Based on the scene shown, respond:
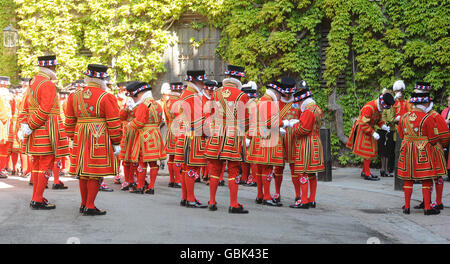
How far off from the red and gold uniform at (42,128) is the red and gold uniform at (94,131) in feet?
2.36

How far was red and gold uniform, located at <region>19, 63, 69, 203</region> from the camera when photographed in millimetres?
7801

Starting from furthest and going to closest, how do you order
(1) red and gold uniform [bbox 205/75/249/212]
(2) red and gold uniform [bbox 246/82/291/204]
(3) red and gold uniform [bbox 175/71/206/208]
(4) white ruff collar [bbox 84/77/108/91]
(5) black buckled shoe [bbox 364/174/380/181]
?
(5) black buckled shoe [bbox 364/174/380/181] < (2) red and gold uniform [bbox 246/82/291/204] < (3) red and gold uniform [bbox 175/71/206/208] < (1) red and gold uniform [bbox 205/75/249/212] < (4) white ruff collar [bbox 84/77/108/91]

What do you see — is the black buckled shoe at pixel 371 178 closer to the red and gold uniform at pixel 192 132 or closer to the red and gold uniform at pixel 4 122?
the red and gold uniform at pixel 192 132

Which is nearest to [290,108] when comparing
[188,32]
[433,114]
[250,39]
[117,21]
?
[433,114]

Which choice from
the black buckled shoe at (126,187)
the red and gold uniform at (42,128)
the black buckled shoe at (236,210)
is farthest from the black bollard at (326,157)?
the red and gold uniform at (42,128)

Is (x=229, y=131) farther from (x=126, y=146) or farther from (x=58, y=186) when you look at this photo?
(x=58, y=186)

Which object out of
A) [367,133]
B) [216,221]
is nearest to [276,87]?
[216,221]

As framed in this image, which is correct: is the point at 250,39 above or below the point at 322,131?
above

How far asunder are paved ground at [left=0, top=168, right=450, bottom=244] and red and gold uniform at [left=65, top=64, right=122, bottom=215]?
0.62m

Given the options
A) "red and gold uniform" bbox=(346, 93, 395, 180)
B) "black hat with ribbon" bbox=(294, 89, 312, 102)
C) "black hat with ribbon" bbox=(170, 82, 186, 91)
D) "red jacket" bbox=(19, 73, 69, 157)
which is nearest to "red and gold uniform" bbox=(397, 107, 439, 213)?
"black hat with ribbon" bbox=(294, 89, 312, 102)

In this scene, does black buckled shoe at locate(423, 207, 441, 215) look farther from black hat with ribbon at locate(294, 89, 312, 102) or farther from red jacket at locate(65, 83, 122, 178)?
red jacket at locate(65, 83, 122, 178)

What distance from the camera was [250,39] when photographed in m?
15.9

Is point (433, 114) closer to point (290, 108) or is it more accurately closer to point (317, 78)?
point (290, 108)

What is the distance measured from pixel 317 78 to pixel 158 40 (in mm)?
5566
